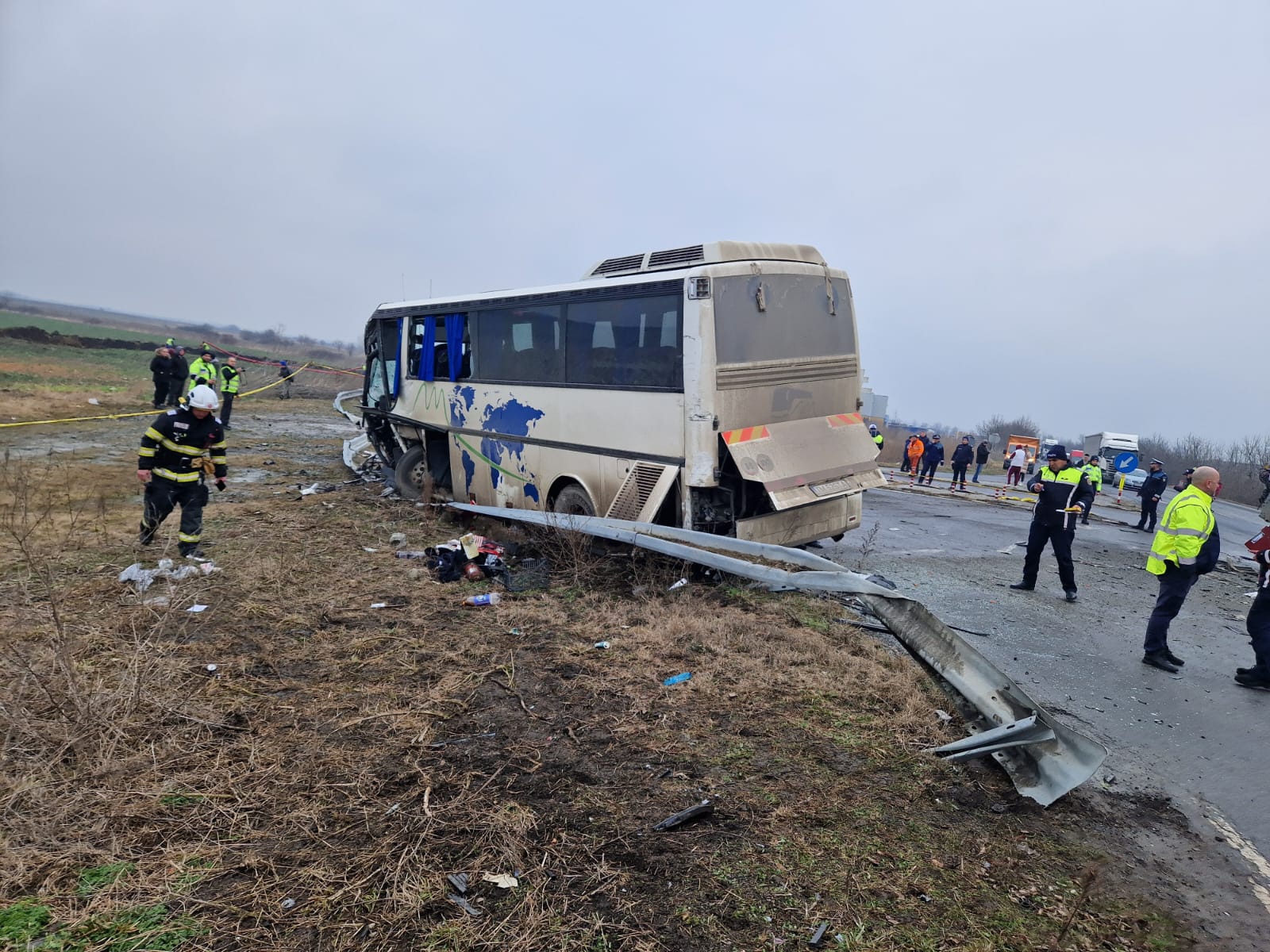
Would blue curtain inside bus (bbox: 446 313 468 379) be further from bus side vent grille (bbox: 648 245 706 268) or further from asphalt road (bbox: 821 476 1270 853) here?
asphalt road (bbox: 821 476 1270 853)

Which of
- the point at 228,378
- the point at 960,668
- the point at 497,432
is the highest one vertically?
the point at 228,378

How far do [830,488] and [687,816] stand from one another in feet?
14.4

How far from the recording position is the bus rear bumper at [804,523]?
6891 millimetres

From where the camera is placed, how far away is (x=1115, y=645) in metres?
6.30

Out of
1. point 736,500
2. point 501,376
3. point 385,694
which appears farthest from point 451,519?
point 385,694

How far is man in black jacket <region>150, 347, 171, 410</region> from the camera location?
17047 mm

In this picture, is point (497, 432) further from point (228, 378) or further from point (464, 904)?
point (228, 378)

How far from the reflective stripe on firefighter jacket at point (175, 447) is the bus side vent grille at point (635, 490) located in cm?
422

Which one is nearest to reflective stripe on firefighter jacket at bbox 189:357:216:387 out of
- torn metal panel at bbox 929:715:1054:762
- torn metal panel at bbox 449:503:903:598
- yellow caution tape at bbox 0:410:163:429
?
yellow caution tape at bbox 0:410:163:429

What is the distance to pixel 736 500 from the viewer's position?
6.80 m

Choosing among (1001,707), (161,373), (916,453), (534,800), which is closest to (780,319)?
(1001,707)

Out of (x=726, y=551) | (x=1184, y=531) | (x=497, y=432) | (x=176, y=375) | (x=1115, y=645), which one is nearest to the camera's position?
(x=1184, y=531)

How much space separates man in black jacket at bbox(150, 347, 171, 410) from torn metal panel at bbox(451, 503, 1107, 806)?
53.6 ft

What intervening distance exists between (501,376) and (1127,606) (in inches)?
315
